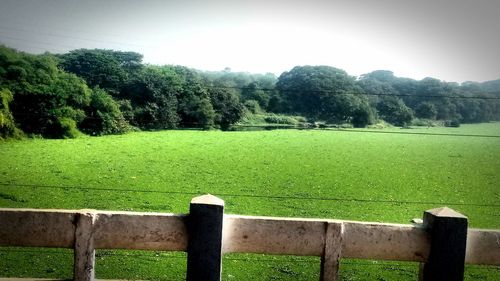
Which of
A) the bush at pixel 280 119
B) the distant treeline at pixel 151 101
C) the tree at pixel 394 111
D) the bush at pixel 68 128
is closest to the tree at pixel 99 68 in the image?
the distant treeline at pixel 151 101

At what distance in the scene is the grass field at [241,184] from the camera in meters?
11.1

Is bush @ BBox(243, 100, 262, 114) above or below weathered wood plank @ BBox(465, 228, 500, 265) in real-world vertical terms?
above

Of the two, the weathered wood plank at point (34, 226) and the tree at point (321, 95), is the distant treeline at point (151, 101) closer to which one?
the tree at point (321, 95)

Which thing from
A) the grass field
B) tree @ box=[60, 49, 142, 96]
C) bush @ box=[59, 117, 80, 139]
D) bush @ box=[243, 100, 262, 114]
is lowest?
the grass field

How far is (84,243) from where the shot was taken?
2490 millimetres

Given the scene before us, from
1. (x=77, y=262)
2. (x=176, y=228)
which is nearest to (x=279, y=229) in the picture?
(x=176, y=228)

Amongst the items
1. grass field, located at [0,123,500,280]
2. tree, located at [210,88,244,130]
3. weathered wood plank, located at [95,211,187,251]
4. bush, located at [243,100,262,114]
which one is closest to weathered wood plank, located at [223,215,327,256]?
weathered wood plank, located at [95,211,187,251]

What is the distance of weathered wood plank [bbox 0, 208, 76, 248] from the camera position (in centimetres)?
243

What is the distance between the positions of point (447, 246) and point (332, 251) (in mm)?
812

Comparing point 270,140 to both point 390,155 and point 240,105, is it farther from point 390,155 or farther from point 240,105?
point 390,155

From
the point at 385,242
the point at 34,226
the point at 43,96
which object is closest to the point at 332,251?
the point at 385,242

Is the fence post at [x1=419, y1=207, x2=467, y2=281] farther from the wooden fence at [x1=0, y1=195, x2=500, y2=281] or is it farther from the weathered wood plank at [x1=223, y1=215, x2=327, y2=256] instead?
the weathered wood plank at [x1=223, y1=215, x2=327, y2=256]

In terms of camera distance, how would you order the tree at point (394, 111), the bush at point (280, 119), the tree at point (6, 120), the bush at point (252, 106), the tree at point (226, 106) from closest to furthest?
the tree at point (394, 111)
the tree at point (6, 120)
the bush at point (280, 119)
the tree at point (226, 106)
the bush at point (252, 106)

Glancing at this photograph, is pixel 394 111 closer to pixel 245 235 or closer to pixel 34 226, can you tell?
pixel 245 235
